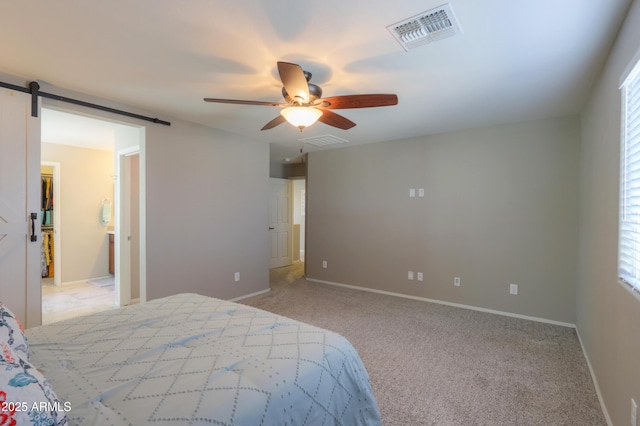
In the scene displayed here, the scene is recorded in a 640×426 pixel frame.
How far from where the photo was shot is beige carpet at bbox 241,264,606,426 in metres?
1.97

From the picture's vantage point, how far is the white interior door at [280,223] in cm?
670

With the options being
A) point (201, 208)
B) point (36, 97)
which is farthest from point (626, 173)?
point (36, 97)

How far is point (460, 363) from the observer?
2.59 metres

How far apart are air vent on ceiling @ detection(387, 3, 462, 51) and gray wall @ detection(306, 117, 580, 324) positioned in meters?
2.45

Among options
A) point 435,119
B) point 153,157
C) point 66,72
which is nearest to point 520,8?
point 435,119

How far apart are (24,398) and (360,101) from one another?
2.23 m

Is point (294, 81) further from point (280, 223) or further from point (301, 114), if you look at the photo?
point (280, 223)

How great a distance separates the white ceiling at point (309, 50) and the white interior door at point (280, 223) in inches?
142

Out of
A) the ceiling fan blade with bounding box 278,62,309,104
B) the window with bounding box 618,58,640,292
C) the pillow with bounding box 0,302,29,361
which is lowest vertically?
the pillow with bounding box 0,302,29,361

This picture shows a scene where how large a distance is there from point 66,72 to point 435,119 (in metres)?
3.59

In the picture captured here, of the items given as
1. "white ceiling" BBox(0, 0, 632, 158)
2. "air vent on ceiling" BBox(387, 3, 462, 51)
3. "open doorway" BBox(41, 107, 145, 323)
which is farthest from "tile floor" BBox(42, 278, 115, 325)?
"air vent on ceiling" BBox(387, 3, 462, 51)

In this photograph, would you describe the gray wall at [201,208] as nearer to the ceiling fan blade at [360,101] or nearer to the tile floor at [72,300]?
the tile floor at [72,300]

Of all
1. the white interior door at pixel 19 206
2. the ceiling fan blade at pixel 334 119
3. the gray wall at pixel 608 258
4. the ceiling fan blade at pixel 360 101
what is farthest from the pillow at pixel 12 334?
the gray wall at pixel 608 258

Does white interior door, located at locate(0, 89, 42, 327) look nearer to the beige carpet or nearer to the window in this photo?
the beige carpet
